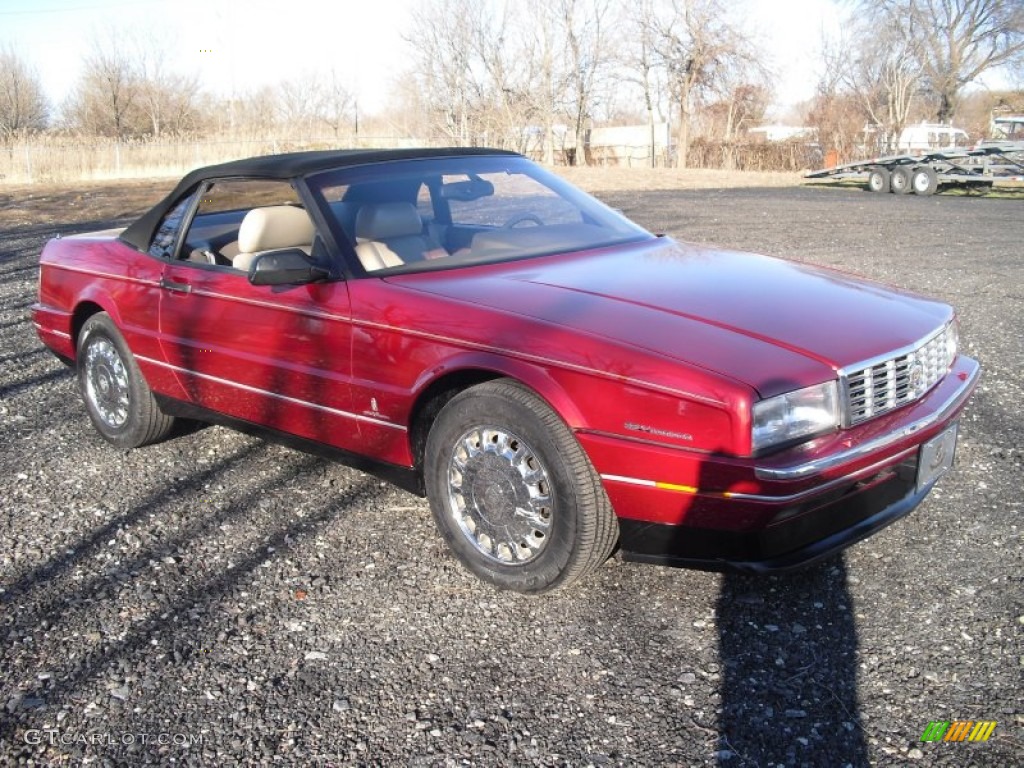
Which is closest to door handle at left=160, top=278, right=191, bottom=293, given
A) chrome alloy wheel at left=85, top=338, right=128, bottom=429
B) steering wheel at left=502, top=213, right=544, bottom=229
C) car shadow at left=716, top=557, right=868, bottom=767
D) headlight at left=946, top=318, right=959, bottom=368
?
chrome alloy wheel at left=85, top=338, right=128, bottom=429

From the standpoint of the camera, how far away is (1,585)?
11.3 ft

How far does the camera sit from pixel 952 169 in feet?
80.4

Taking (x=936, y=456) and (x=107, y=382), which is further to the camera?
(x=107, y=382)

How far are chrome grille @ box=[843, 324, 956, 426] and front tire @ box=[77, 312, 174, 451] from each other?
3.37 m

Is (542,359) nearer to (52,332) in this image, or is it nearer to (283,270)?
(283,270)

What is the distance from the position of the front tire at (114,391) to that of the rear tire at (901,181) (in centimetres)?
2416

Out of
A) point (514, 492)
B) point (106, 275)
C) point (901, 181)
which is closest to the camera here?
point (514, 492)

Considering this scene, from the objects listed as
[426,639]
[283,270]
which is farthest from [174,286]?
[426,639]

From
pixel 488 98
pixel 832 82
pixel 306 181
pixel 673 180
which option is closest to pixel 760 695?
pixel 306 181

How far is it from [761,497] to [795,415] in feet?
0.87

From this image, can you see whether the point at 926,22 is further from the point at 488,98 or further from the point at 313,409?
the point at 313,409

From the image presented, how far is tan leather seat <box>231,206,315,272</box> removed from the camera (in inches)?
166

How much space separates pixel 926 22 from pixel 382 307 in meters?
54.4

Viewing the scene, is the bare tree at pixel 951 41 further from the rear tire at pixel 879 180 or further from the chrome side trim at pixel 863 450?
the chrome side trim at pixel 863 450
